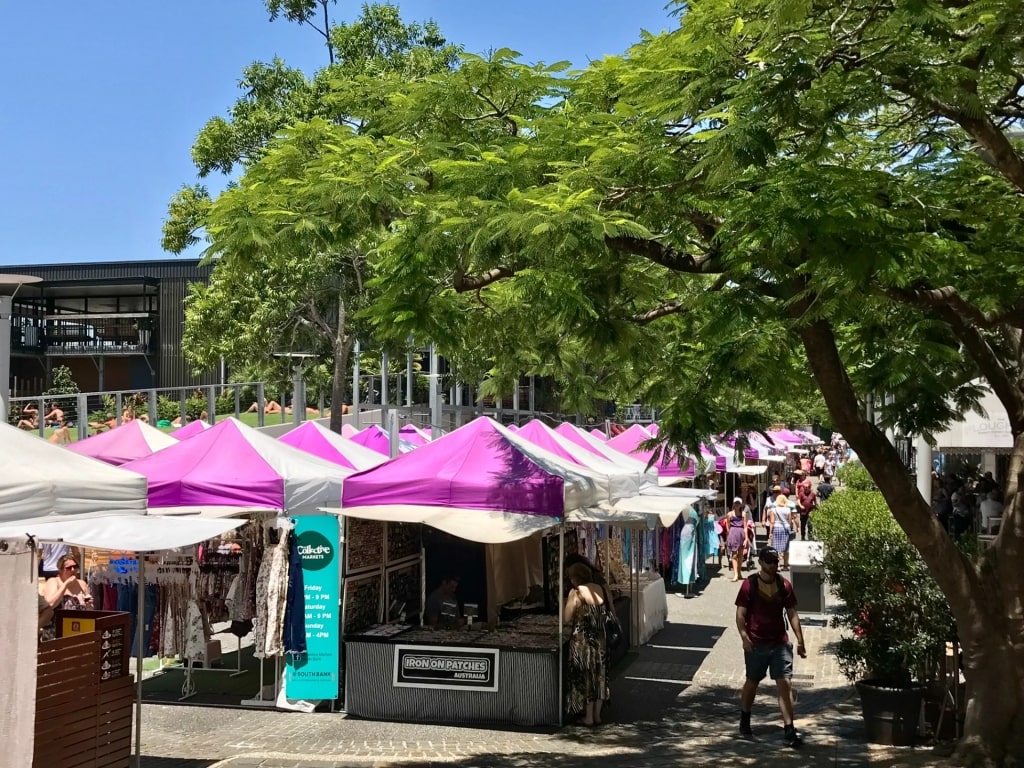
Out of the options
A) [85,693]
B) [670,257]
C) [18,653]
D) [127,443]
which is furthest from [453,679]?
[127,443]

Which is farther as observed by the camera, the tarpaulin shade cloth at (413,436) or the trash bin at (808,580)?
the tarpaulin shade cloth at (413,436)

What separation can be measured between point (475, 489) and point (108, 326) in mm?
48997

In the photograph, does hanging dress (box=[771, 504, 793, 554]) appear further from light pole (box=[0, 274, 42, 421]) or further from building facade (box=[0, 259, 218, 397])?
building facade (box=[0, 259, 218, 397])

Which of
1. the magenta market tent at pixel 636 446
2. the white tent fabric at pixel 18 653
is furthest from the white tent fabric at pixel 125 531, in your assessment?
the magenta market tent at pixel 636 446

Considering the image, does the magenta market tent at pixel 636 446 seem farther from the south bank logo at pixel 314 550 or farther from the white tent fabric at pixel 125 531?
the white tent fabric at pixel 125 531

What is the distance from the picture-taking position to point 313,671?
11773 millimetres

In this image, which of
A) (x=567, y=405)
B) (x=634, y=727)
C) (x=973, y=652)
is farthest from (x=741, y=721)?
(x=567, y=405)

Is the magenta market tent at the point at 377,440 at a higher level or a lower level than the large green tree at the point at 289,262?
lower

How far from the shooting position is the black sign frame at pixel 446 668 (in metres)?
11.3

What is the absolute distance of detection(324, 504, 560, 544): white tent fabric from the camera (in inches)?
430

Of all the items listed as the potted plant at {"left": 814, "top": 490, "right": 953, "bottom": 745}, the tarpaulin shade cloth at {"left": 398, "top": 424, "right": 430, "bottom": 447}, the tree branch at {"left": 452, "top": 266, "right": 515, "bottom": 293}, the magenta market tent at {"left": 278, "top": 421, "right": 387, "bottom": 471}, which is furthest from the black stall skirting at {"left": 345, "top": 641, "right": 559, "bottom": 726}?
the tarpaulin shade cloth at {"left": 398, "top": 424, "right": 430, "bottom": 447}

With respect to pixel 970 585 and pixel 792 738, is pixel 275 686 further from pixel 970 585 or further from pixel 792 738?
pixel 970 585

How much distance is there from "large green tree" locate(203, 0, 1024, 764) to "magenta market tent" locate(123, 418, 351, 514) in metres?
2.87

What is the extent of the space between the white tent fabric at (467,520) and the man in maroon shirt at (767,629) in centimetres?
205
